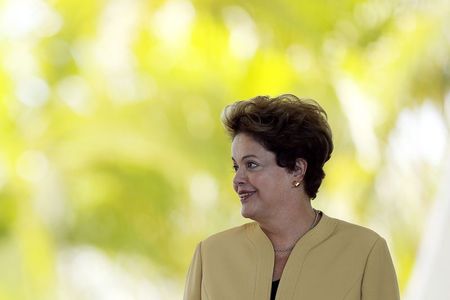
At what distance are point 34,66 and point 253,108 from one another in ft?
30.2

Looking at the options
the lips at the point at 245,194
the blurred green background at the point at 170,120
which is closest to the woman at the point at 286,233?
the lips at the point at 245,194

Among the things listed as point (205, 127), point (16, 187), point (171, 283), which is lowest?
point (171, 283)

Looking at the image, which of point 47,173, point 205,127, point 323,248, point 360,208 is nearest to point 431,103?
point 360,208

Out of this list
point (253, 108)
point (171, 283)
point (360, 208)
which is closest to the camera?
point (253, 108)

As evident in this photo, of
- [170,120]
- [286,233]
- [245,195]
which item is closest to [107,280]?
[170,120]

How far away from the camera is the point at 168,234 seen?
1166 cm

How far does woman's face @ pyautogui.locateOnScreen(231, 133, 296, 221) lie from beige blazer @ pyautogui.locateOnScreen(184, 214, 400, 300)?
132 millimetres

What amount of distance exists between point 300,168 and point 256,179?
0.15 m

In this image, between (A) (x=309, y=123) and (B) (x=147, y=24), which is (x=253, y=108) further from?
(B) (x=147, y=24)

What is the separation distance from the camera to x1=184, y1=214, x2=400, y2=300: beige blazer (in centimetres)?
272

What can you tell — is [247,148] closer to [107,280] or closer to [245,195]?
[245,195]

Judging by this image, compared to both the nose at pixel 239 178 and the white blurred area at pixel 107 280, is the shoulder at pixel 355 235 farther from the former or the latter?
the white blurred area at pixel 107 280

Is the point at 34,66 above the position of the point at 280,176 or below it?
above

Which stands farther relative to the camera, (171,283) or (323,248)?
(171,283)
